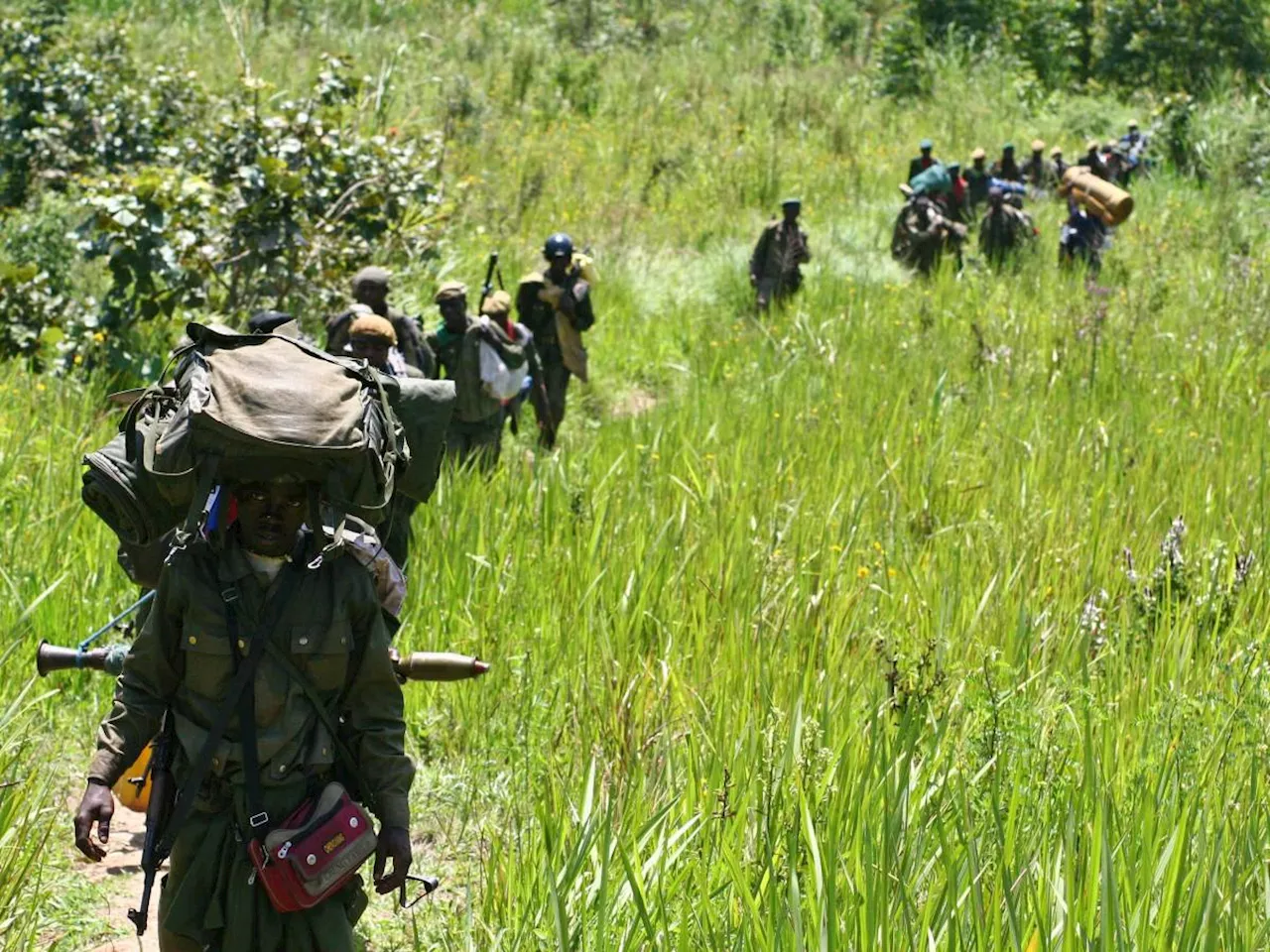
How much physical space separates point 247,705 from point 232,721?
8 cm

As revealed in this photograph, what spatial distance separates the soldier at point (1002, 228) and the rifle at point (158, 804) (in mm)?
12871

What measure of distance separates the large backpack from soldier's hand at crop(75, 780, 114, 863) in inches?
21.7

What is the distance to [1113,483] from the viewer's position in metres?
6.81

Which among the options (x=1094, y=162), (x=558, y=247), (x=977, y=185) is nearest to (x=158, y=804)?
(x=558, y=247)

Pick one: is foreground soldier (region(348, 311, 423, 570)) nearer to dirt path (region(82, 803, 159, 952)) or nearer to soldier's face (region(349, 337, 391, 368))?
soldier's face (region(349, 337, 391, 368))

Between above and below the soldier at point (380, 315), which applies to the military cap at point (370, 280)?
above

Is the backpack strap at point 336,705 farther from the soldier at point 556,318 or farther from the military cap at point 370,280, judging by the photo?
the soldier at point 556,318

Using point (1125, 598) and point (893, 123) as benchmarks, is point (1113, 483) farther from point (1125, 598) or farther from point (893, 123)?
point (893, 123)

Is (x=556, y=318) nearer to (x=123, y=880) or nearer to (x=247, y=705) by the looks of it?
(x=123, y=880)

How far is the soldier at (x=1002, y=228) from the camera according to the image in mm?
14891

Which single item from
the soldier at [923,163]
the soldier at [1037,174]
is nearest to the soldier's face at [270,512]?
the soldier at [923,163]

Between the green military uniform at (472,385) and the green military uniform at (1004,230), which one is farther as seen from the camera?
the green military uniform at (1004,230)

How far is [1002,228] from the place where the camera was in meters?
14.9

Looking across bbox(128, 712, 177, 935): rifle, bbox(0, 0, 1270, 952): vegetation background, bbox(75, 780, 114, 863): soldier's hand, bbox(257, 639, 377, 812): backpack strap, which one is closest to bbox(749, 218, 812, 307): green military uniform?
bbox(0, 0, 1270, 952): vegetation background
